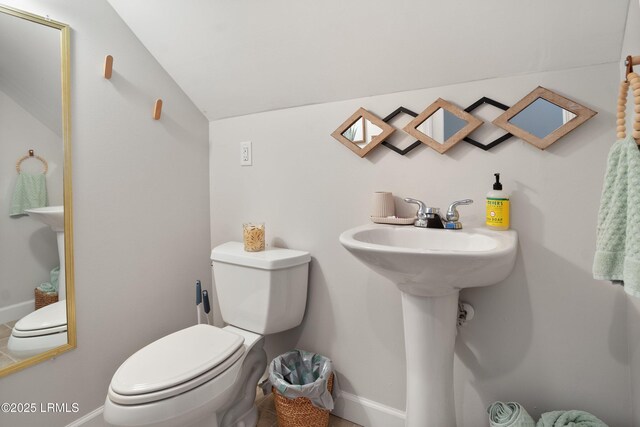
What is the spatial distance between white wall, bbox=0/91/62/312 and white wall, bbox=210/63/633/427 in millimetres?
849

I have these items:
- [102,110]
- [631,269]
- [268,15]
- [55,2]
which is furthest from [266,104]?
[631,269]

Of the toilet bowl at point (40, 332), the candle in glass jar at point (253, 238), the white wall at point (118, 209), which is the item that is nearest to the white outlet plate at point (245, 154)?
the white wall at point (118, 209)

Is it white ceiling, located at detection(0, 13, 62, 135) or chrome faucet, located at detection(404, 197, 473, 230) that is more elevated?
white ceiling, located at detection(0, 13, 62, 135)

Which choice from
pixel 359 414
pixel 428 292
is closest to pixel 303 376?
pixel 359 414

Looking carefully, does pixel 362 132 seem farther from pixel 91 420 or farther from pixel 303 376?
pixel 91 420

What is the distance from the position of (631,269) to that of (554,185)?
0.56m

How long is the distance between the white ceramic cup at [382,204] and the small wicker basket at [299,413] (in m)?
0.81

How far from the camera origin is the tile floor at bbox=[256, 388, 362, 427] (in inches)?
60.0

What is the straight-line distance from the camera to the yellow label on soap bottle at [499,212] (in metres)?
1.14

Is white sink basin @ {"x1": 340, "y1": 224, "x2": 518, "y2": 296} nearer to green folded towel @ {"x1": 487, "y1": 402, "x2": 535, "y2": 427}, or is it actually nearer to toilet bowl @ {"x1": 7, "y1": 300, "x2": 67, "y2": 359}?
green folded towel @ {"x1": 487, "y1": 402, "x2": 535, "y2": 427}

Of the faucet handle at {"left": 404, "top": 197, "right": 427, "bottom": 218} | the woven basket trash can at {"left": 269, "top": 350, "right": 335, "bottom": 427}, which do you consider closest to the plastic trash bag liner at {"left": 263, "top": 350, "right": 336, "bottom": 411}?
the woven basket trash can at {"left": 269, "top": 350, "right": 335, "bottom": 427}

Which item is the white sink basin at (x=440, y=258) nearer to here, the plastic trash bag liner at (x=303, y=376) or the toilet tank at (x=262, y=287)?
the toilet tank at (x=262, y=287)

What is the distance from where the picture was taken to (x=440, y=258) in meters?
0.87

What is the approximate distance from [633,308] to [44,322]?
6.53 ft
